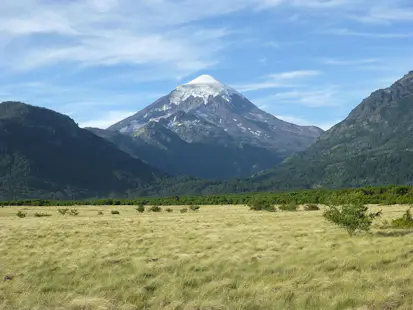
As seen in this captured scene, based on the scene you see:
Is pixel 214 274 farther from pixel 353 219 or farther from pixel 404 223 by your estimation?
pixel 404 223

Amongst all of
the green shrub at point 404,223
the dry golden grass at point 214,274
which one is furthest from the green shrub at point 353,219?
the green shrub at point 404,223

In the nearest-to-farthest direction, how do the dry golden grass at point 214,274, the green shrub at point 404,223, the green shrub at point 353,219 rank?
1. the dry golden grass at point 214,274
2. the green shrub at point 353,219
3. the green shrub at point 404,223

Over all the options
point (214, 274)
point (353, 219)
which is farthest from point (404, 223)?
point (214, 274)

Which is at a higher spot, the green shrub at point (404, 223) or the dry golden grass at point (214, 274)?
the green shrub at point (404, 223)

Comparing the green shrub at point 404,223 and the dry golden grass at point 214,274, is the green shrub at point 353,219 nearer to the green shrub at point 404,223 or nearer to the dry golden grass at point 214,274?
the dry golden grass at point 214,274

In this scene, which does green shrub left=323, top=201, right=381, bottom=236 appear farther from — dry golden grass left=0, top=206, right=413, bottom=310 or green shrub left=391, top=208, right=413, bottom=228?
green shrub left=391, top=208, right=413, bottom=228

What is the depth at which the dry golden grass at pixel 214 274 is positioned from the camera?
12422mm

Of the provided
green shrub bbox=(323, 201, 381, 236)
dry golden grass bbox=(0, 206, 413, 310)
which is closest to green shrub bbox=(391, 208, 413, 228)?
green shrub bbox=(323, 201, 381, 236)

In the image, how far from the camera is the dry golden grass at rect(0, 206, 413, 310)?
12.4 metres

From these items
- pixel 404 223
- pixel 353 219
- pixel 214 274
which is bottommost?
pixel 214 274

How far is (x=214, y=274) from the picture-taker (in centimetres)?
1616

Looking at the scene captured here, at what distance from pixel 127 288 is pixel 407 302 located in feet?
26.5

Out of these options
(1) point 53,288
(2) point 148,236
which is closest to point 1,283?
(1) point 53,288

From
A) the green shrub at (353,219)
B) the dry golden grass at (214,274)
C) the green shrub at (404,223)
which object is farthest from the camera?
the green shrub at (404,223)
